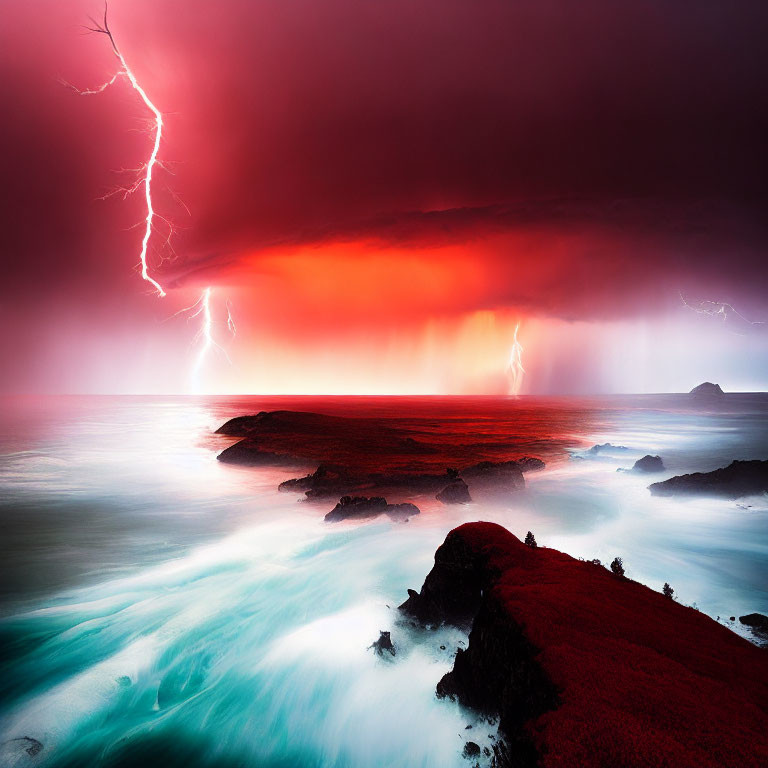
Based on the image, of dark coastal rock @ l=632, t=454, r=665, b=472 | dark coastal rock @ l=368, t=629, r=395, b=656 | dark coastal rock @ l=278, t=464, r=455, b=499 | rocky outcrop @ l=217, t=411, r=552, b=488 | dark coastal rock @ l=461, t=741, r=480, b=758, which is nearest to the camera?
dark coastal rock @ l=461, t=741, r=480, b=758

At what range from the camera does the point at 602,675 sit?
136 inches

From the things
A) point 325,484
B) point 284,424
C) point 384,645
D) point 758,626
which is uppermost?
point 284,424

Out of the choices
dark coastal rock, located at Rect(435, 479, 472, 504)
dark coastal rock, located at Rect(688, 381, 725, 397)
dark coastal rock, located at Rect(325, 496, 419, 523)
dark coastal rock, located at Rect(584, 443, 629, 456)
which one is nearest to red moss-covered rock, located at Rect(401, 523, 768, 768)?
dark coastal rock, located at Rect(325, 496, 419, 523)

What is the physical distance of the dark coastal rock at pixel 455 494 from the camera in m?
15.2

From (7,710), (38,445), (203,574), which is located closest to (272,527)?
(203,574)

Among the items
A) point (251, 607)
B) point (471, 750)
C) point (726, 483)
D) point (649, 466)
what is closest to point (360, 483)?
point (251, 607)

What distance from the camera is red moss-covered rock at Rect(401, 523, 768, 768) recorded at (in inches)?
111

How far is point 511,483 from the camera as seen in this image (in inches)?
702

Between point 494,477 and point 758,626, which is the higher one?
point 758,626

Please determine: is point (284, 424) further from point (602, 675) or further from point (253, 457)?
point (602, 675)

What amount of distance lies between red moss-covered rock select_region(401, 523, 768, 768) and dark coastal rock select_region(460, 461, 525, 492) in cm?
1196

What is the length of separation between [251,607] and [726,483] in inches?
792

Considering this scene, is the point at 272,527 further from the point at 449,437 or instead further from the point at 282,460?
the point at 449,437

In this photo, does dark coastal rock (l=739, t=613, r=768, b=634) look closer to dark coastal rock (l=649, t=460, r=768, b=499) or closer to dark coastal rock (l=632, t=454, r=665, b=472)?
dark coastal rock (l=649, t=460, r=768, b=499)
